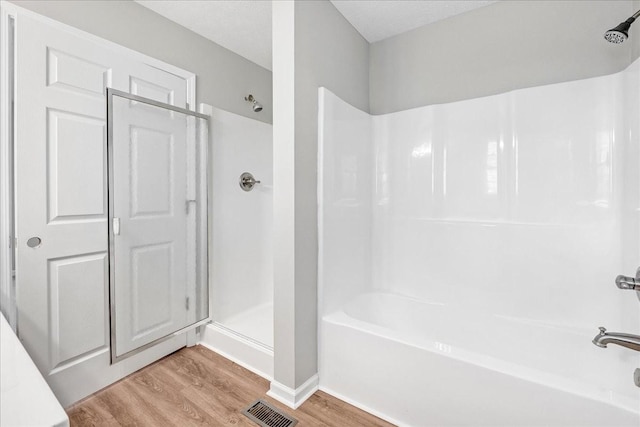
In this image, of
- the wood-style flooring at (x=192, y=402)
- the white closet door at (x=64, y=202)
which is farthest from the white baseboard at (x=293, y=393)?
the white closet door at (x=64, y=202)

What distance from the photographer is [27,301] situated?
4.84 feet

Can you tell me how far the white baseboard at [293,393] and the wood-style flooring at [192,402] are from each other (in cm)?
3

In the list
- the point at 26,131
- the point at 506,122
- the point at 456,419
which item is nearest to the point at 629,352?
the point at 456,419

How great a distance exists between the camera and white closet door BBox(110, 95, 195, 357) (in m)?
1.76

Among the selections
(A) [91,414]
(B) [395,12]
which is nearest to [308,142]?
(B) [395,12]

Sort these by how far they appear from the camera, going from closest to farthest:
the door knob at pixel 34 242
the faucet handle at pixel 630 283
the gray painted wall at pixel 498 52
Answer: the faucet handle at pixel 630 283
the door knob at pixel 34 242
the gray painted wall at pixel 498 52

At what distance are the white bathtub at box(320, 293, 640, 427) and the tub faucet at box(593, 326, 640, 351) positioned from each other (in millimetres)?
177

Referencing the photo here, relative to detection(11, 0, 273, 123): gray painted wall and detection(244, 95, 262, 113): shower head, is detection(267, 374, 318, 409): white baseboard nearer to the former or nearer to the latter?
detection(11, 0, 273, 123): gray painted wall

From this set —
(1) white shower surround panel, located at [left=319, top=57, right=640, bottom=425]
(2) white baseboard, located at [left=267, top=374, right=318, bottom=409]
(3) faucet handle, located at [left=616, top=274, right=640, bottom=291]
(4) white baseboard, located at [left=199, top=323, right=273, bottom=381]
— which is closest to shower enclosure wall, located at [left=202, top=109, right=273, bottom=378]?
(4) white baseboard, located at [left=199, top=323, right=273, bottom=381]

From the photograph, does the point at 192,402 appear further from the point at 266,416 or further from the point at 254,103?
the point at 254,103

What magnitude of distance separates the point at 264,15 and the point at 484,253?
7.27 feet

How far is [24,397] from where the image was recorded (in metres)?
0.62

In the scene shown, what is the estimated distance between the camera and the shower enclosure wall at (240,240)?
224 cm

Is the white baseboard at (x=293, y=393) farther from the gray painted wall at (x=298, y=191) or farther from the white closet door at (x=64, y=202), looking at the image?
the white closet door at (x=64, y=202)
